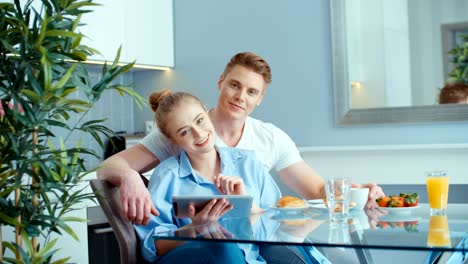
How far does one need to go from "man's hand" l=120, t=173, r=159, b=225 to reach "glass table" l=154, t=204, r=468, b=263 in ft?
0.80

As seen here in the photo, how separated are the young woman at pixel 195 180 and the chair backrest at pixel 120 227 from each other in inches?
1.2

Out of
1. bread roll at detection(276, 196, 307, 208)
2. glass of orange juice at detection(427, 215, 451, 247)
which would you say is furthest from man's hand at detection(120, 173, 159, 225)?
glass of orange juice at detection(427, 215, 451, 247)

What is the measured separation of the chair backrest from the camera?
2.30 metres

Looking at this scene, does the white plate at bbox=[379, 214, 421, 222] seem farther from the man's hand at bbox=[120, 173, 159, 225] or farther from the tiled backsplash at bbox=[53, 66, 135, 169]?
the tiled backsplash at bbox=[53, 66, 135, 169]

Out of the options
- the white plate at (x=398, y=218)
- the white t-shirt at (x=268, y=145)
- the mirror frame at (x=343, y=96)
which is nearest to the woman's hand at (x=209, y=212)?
the white plate at (x=398, y=218)

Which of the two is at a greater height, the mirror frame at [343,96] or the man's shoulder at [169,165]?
the mirror frame at [343,96]

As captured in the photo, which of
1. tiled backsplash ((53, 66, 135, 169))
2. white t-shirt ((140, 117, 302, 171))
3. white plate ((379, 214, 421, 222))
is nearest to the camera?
white plate ((379, 214, 421, 222))

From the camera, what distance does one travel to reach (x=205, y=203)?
7.25ft

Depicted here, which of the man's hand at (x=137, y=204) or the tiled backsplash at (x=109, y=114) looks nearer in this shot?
the man's hand at (x=137, y=204)

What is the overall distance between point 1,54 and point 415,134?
8.42 feet

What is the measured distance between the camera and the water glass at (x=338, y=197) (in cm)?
217

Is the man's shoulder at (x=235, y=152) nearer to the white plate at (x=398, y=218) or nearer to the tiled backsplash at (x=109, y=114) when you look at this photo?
the white plate at (x=398, y=218)

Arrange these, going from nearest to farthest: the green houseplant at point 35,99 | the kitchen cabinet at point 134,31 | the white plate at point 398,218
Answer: the green houseplant at point 35,99 < the white plate at point 398,218 < the kitchen cabinet at point 134,31

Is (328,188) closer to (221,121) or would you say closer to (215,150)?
(215,150)
